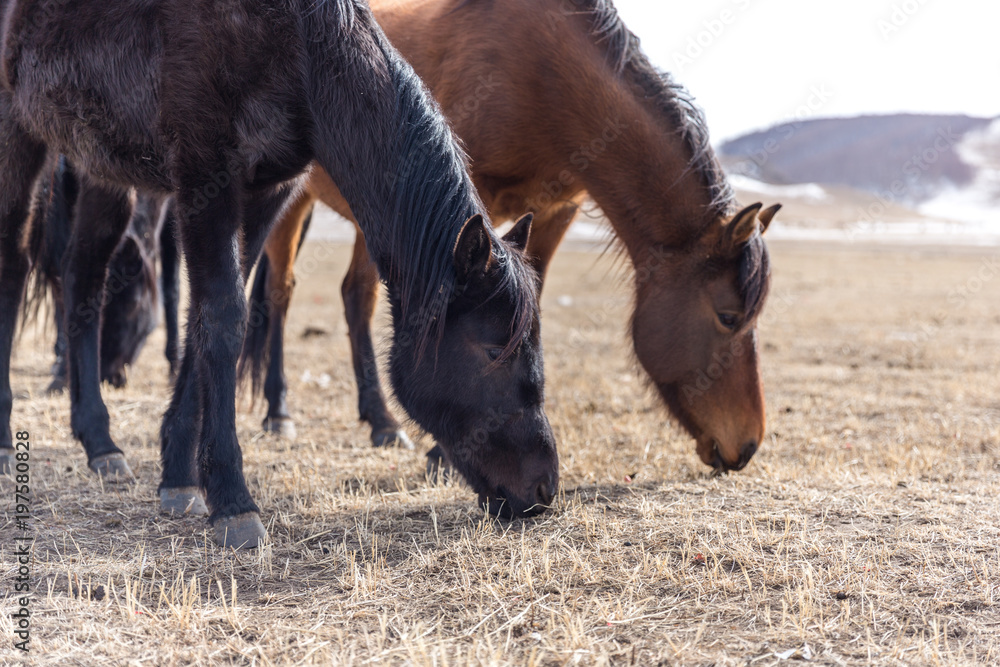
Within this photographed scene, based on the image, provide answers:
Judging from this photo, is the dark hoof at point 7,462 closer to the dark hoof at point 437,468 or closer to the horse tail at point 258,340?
the horse tail at point 258,340

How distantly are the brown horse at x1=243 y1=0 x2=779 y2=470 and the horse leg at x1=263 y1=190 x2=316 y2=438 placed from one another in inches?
78.4

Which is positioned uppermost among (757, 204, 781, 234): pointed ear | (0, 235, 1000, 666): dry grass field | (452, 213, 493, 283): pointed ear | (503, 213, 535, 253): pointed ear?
(757, 204, 781, 234): pointed ear

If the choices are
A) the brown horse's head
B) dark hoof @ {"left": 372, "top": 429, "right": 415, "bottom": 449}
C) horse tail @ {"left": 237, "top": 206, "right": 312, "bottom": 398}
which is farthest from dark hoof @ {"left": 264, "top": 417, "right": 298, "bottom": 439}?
the brown horse's head

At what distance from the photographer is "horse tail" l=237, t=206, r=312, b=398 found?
583 centimetres

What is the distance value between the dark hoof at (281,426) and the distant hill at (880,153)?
428 feet

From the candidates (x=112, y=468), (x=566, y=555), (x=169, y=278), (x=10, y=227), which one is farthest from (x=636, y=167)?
(x=169, y=278)

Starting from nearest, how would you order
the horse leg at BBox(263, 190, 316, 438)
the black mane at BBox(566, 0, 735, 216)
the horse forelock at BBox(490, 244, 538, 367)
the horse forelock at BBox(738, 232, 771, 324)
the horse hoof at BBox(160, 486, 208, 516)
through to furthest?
the horse forelock at BBox(490, 244, 538, 367) < the horse hoof at BBox(160, 486, 208, 516) < the horse forelock at BBox(738, 232, 771, 324) < the black mane at BBox(566, 0, 735, 216) < the horse leg at BBox(263, 190, 316, 438)

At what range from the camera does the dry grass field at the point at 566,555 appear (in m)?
2.30

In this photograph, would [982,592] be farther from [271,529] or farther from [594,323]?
[594,323]

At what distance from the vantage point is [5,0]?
Answer: 397 cm

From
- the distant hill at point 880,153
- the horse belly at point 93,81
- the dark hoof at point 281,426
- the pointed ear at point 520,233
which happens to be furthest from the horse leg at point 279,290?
the distant hill at point 880,153

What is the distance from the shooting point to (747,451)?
13.1ft

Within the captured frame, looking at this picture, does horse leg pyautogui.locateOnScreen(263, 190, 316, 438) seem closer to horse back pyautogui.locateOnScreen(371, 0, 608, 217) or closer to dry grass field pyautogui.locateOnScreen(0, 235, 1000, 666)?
dry grass field pyautogui.locateOnScreen(0, 235, 1000, 666)

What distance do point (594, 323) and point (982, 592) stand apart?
9.47 metres
